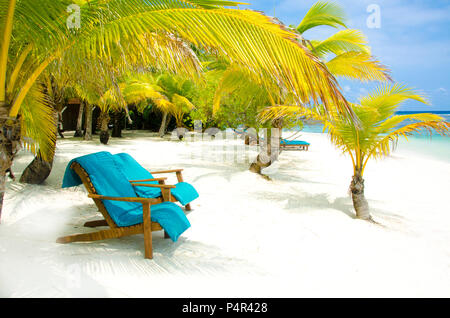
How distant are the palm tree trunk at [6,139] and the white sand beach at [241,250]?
670 millimetres

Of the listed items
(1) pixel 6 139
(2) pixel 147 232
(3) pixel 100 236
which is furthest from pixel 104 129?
(2) pixel 147 232

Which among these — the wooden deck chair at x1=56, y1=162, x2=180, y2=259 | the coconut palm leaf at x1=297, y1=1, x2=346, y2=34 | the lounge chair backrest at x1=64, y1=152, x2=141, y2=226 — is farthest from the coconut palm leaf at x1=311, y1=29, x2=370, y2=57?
the wooden deck chair at x1=56, y1=162, x2=180, y2=259

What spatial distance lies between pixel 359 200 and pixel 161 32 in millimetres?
3747

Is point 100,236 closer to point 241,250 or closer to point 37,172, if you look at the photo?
point 241,250

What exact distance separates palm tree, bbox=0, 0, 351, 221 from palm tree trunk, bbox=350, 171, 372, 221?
107 inches

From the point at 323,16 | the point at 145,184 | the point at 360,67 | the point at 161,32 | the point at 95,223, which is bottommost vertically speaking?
the point at 95,223

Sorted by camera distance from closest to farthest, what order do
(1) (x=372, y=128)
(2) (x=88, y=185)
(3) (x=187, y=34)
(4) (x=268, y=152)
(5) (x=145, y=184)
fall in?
(3) (x=187, y=34), (2) (x=88, y=185), (5) (x=145, y=184), (1) (x=372, y=128), (4) (x=268, y=152)

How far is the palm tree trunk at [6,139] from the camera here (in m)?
2.55

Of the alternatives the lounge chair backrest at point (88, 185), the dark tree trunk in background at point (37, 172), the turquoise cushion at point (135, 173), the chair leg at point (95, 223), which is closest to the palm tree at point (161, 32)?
the lounge chair backrest at point (88, 185)

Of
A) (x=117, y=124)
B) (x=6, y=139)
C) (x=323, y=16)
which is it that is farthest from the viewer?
Result: (x=117, y=124)

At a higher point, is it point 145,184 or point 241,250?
point 145,184

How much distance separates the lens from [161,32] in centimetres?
321

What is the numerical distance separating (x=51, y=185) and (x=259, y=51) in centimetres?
445
